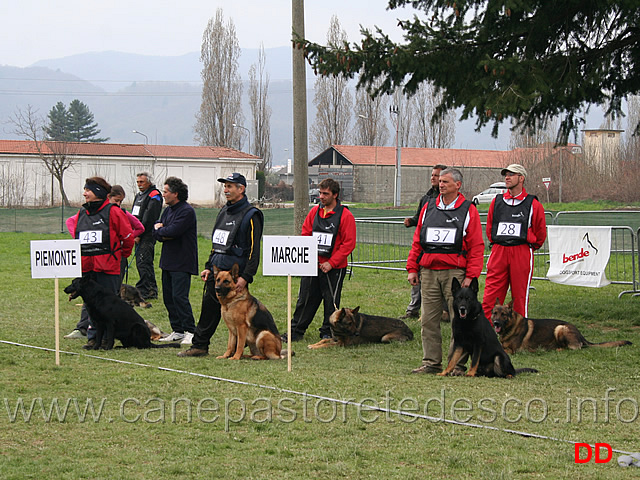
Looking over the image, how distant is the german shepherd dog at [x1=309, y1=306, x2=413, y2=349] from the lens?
365 inches

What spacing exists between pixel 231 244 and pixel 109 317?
68.4 inches

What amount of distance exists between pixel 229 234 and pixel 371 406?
122 inches

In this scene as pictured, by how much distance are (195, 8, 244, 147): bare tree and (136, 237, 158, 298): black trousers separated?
54.8 m

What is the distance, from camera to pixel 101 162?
179ft

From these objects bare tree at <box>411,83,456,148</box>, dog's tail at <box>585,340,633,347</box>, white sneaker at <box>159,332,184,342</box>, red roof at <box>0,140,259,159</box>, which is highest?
bare tree at <box>411,83,456,148</box>

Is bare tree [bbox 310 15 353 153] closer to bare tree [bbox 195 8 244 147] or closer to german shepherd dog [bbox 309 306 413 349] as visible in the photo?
bare tree [bbox 195 8 244 147]

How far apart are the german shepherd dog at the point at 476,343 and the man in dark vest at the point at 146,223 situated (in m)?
6.64

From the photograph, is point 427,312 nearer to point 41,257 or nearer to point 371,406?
point 371,406

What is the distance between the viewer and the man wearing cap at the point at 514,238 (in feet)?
28.8

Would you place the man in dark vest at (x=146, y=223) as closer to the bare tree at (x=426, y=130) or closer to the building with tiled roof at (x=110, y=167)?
the building with tiled roof at (x=110, y=167)

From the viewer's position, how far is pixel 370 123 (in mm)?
77562

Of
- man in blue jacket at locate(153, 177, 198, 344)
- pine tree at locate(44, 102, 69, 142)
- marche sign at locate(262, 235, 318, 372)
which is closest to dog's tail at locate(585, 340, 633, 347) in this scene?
marche sign at locate(262, 235, 318, 372)

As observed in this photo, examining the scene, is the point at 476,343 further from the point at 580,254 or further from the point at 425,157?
the point at 425,157

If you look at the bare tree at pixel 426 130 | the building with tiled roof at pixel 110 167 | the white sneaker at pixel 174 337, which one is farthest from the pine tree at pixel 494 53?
the bare tree at pixel 426 130
